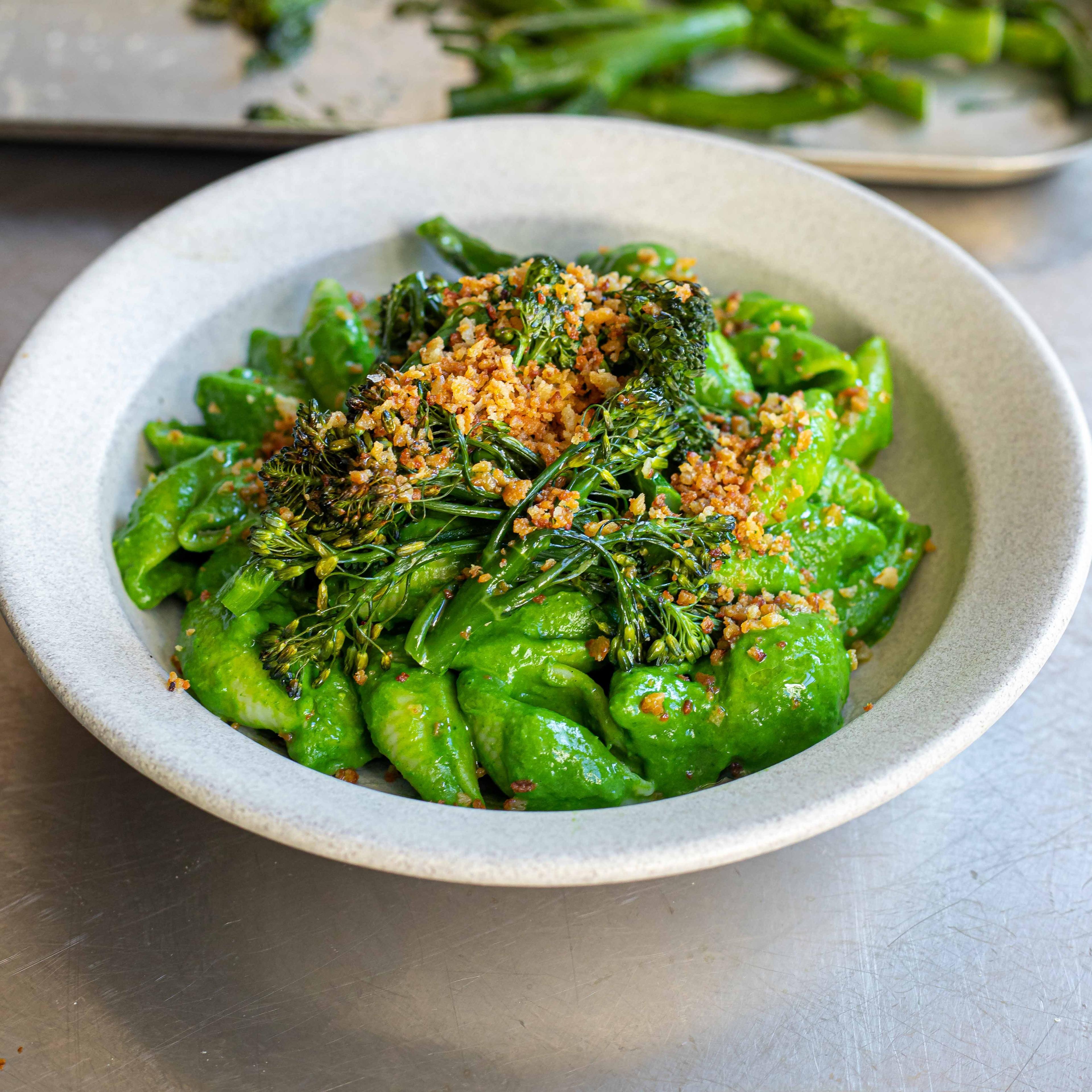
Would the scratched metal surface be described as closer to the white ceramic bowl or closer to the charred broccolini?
the white ceramic bowl

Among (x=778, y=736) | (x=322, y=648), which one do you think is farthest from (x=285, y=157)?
(x=778, y=736)

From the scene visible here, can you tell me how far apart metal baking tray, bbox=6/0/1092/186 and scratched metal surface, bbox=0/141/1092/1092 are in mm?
2262

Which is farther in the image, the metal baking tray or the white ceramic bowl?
the metal baking tray

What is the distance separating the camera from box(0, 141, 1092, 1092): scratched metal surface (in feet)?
6.48

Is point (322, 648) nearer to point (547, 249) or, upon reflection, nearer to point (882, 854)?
point (882, 854)

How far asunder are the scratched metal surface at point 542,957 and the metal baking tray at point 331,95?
89.0 inches

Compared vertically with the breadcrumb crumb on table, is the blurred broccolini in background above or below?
above

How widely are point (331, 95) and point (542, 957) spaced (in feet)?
12.3

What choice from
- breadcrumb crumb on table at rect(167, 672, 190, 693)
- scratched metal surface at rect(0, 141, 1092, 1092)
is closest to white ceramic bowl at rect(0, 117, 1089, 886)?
breadcrumb crumb on table at rect(167, 672, 190, 693)

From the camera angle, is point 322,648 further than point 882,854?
No

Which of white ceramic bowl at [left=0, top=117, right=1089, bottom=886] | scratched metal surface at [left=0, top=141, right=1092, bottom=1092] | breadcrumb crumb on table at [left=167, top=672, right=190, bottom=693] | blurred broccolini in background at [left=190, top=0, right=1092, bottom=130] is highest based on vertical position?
blurred broccolini in background at [left=190, top=0, right=1092, bottom=130]

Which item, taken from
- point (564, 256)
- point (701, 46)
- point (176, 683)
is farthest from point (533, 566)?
point (701, 46)

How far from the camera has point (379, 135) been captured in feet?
10.3

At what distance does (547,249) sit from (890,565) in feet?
5.02
